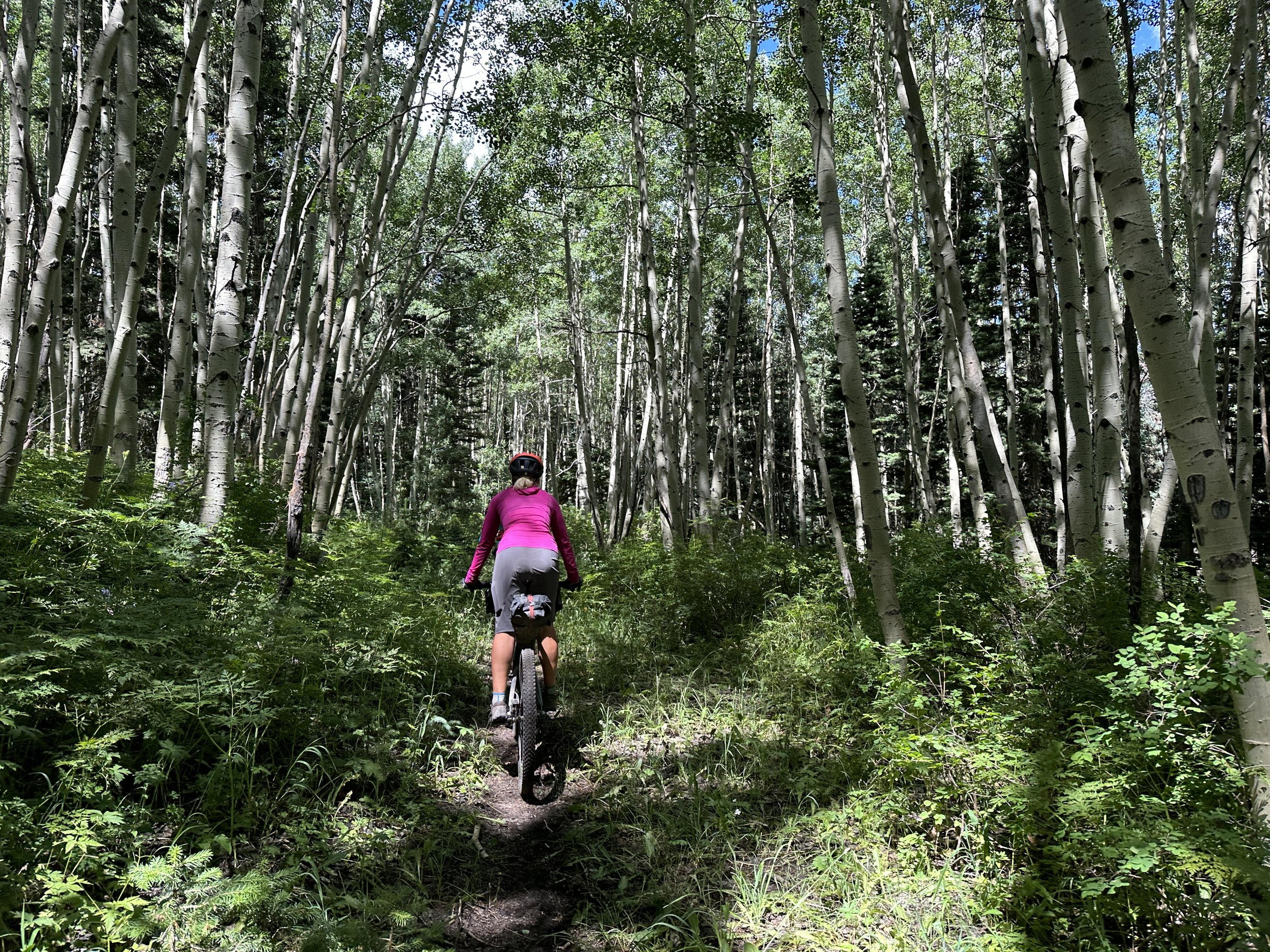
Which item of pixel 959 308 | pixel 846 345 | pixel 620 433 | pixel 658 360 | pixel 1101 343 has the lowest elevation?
pixel 846 345

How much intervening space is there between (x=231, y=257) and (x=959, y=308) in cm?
650

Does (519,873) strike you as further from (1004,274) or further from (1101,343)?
(1004,274)

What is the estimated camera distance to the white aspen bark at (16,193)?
15.7 feet

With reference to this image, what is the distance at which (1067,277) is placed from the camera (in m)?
5.43

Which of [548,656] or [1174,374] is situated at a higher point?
[1174,374]

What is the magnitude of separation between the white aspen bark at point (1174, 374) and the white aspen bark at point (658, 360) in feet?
25.3

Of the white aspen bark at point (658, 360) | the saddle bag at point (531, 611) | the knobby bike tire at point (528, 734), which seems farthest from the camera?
the white aspen bark at point (658, 360)

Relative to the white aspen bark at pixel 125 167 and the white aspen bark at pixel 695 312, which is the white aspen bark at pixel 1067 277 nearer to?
the white aspen bark at pixel 695 312

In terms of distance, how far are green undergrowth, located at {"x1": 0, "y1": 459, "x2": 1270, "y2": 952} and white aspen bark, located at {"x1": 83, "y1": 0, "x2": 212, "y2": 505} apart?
0.40 m

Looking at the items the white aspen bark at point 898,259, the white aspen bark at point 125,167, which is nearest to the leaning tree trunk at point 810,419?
the white aspen bark at point 898,259

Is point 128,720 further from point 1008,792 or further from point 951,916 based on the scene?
point 1008,792

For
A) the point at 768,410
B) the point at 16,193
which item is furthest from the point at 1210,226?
the point at 768,410

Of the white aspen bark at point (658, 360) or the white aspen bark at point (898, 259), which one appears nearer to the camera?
the white aspen bark at point (658, 360)

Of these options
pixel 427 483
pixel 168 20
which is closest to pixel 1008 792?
pixel 168 20
